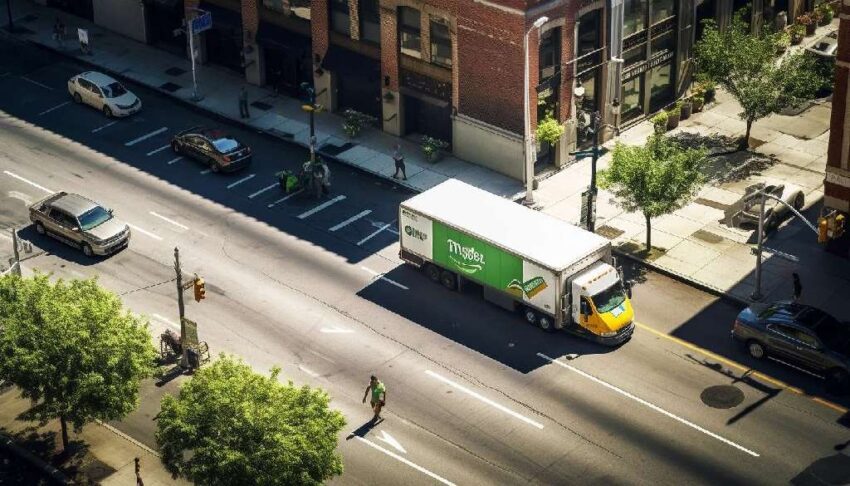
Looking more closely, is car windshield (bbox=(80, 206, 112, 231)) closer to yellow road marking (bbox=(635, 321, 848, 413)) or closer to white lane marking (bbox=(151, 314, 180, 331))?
white lane marking (bbox=(151, 314, 180, 331))

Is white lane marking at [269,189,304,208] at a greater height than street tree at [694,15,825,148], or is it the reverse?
street tree at [694,15,825,148]

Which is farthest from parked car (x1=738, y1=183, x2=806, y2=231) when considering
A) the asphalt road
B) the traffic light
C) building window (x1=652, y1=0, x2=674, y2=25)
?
the traffic light

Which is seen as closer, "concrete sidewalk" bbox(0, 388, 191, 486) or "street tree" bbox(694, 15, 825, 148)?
"concrete sidewalk" bbox(0, 388, 191, 486)

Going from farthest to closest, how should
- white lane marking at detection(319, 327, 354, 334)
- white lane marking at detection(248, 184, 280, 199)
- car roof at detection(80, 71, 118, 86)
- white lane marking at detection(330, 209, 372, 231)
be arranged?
car roof at detection(80, 71, 118, 86), white lane marking at detection(248, 184, 280, 199), white lane marking at detection(330, 209, 372, 231), white lane marking at detection(319, 327, 354, 334)

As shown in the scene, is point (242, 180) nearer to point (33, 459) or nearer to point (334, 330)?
point (334, 330)

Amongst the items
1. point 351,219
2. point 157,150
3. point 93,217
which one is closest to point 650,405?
point 351,219

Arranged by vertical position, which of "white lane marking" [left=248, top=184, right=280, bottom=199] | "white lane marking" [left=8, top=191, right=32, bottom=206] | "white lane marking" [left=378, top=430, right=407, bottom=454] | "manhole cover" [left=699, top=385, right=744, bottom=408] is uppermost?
"white lane marking" [left=8, top=191, right=32, bottom=206]

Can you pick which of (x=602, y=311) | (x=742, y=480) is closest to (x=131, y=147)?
(x=602, y=311)

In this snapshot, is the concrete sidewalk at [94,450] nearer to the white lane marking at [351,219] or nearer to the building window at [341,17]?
the white lane marking at [351,219]
